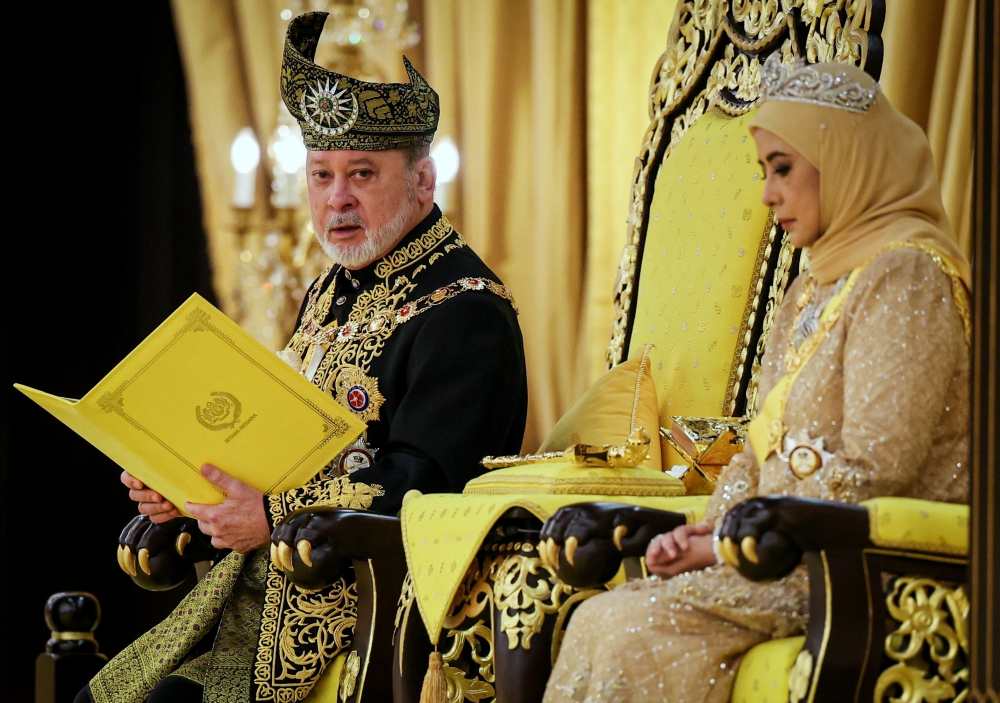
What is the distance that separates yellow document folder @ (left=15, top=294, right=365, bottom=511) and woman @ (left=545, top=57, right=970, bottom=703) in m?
0.74

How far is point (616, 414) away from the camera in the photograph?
263 centimetres

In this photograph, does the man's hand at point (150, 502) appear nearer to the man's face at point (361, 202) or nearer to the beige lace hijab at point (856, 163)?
the man's face at point (361, 202)

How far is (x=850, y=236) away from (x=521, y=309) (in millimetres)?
3076

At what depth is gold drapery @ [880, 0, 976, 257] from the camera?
3.05 m

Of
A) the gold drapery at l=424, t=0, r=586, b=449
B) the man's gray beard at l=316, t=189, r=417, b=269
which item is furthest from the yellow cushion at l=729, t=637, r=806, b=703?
the gold drapery at l=424, t=0, r=586, b=449

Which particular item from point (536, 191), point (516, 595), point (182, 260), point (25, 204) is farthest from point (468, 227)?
point (516, 595)

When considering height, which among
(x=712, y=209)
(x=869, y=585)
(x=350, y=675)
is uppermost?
(x=712, y=209)

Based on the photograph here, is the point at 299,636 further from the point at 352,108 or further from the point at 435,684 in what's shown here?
the point at 352,108

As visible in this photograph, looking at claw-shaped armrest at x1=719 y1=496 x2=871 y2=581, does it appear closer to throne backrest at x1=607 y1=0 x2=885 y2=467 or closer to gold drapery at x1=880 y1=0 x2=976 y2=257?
throne backrest at x1=607 y1=0 x2=885 y2=467

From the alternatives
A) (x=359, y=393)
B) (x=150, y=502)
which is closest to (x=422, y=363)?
(x=359, y=393)

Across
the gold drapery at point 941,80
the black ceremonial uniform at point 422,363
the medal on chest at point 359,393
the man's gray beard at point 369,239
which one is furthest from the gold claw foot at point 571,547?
the gold drapery at point 941,80

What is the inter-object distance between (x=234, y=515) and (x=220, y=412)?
21cm

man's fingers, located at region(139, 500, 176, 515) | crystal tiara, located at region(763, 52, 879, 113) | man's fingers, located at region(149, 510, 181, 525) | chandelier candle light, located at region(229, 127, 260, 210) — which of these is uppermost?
crystal tiara, located at region(763, 52, 879, 113)

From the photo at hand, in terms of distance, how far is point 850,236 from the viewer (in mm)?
1927
